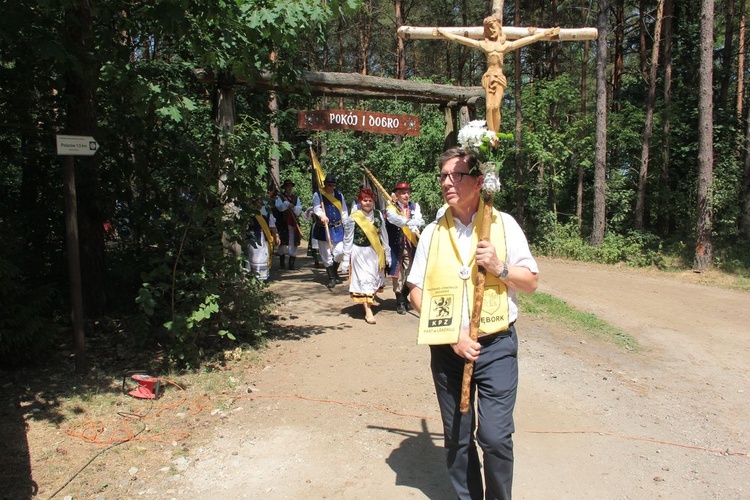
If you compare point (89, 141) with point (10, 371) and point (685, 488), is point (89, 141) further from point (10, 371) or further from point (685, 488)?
point (685, 488)

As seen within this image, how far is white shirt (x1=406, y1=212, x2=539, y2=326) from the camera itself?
2939 mm

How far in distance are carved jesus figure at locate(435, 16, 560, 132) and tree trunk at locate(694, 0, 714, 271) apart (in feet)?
38.2

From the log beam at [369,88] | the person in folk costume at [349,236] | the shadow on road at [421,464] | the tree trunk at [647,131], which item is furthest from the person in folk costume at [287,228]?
the tree trunk at [647,131]

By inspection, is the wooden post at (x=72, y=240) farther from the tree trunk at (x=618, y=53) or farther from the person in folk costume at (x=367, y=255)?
the tree trunk at (x=618, y=53)

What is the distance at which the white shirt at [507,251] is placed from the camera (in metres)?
2.94

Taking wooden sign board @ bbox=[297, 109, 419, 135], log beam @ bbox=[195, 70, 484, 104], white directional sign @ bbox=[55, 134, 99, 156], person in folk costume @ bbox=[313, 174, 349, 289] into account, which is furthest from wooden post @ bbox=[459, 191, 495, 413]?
person in folk costume @ bbox=[313, 174, 349, 289]

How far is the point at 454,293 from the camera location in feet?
9.59

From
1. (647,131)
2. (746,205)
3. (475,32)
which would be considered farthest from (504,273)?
(746,205)

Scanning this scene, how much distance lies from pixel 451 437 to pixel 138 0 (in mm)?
5162

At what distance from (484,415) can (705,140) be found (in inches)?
532

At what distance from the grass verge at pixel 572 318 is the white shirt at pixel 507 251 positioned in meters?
5.27

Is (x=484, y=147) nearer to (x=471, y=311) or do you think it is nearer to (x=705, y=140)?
(x=471, y=311)

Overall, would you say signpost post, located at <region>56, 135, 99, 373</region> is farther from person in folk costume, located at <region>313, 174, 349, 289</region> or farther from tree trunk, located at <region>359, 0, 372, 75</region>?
tree trunk, located at <region>359, 0, 372, 75</region>

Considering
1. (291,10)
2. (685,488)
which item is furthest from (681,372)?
(291,10)
